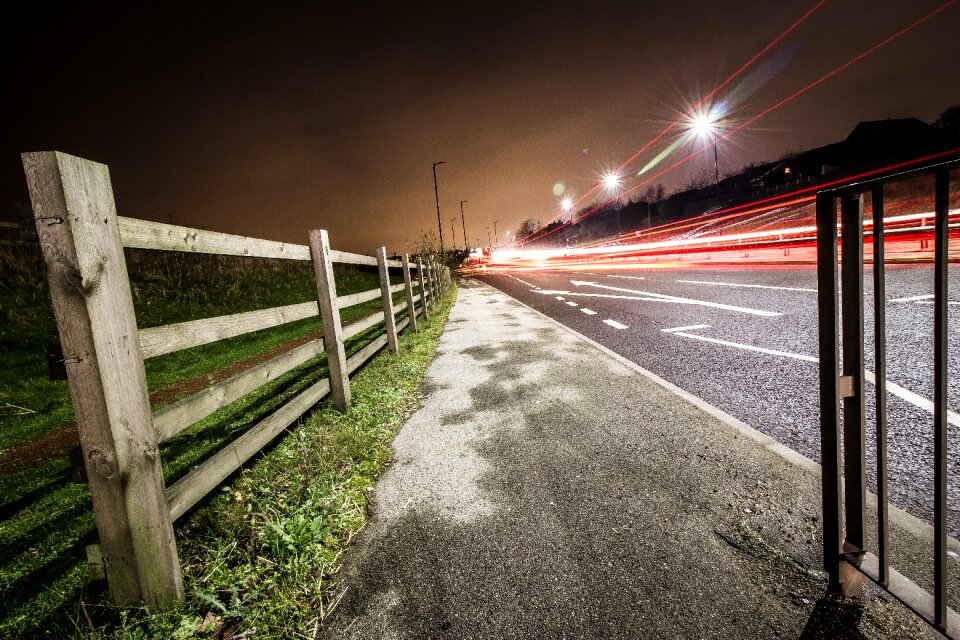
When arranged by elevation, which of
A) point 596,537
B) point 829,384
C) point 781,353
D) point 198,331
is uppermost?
point 198,331

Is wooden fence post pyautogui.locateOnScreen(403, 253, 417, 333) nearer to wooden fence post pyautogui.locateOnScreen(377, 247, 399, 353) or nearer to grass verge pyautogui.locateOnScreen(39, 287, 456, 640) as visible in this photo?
wooden fence post pyautogui.locateOnScreen(377, 247, 399, 353)

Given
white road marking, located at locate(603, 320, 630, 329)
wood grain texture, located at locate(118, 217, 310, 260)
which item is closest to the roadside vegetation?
wood grain texture, located at locate(118, 217, 310, 260)

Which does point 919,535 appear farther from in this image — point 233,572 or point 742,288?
point 742,288

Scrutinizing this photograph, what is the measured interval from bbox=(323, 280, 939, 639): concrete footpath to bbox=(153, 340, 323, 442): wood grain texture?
1040 mm

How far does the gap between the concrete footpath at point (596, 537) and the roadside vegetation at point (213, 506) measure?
27 cm

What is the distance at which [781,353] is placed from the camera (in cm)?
454

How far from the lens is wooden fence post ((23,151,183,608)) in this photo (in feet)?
4.83

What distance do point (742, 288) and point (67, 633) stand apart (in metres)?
11.0

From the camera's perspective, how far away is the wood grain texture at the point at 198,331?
1.79 metres

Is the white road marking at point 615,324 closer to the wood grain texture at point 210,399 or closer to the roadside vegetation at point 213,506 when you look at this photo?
the roadside vegetation at point 213,506

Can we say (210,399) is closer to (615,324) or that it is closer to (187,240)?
(187,240)

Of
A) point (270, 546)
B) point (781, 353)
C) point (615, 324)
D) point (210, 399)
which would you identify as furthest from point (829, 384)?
point (615, 324)

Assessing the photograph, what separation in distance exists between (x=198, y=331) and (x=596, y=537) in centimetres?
230

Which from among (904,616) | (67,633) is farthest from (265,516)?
(904,616)
